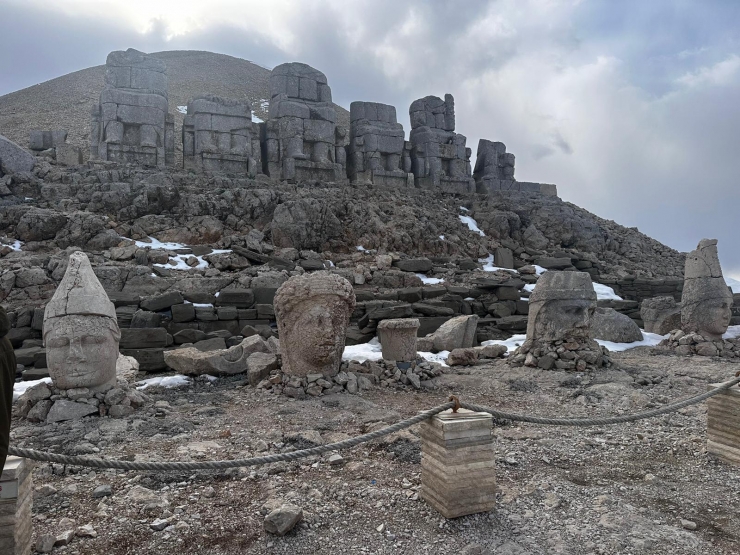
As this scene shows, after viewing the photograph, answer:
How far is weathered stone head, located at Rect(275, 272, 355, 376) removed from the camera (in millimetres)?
7402

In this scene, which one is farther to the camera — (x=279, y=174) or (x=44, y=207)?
(x=279, y=174)

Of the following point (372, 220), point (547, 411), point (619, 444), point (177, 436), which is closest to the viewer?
point (619, 444)

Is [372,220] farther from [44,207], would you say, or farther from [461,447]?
[461,447]

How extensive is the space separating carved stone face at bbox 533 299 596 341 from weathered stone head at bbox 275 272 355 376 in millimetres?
3720

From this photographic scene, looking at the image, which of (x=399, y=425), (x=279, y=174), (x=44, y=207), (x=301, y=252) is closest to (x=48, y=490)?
(x=399, y=425)

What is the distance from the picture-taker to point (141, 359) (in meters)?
9.33

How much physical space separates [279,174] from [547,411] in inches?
694

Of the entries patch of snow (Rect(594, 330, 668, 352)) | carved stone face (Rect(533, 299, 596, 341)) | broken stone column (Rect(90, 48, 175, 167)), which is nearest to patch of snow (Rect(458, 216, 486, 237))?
patch of snow (Rect(594, 330, 668, 352))

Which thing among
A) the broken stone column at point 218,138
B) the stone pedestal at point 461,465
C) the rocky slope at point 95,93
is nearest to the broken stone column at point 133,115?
the broken stone column at point 218,138

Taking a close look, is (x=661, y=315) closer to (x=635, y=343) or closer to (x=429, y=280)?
(x=635, y=343)

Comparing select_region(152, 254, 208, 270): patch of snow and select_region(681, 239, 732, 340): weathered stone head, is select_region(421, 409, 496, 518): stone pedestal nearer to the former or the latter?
select_region(681, 239, 732, 340): weathered stone head

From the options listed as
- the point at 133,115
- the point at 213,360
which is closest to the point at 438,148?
the point at 133,115

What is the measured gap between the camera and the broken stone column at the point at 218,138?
2086 cm

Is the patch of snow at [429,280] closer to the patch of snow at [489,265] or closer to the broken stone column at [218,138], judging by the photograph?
the patch of snow at [489,265]
